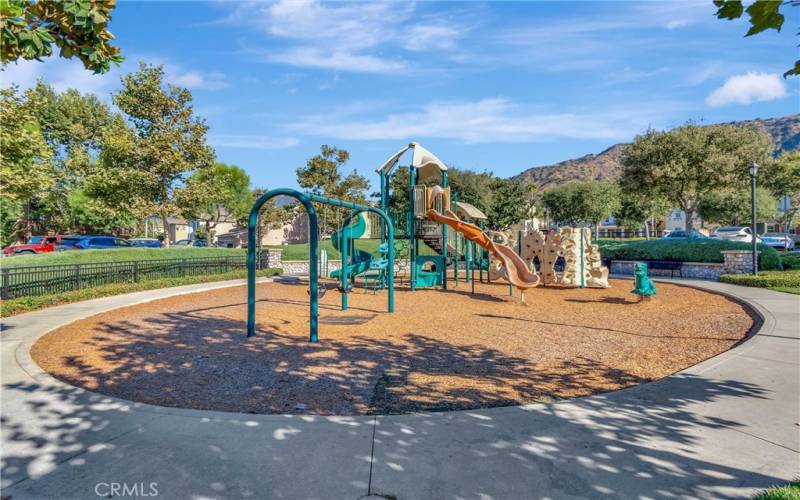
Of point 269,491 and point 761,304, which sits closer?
point 269,491

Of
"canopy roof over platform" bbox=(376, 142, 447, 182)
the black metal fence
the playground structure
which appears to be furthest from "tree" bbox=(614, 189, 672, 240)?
the black metal fence

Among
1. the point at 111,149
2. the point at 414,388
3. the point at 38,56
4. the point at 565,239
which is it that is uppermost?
Result: the point at 111,149

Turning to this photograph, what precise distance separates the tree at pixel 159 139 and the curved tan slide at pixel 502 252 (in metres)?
16.9

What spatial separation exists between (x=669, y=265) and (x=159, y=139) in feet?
89.3

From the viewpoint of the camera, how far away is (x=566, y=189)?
6162cm

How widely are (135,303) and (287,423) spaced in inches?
431

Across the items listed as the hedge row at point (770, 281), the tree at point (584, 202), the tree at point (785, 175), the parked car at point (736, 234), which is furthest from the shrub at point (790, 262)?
the tree at point (584, 202)

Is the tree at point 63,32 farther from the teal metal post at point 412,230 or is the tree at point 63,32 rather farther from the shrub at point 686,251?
the shrub at point 686,251

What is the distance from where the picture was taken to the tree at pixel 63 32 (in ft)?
15.6

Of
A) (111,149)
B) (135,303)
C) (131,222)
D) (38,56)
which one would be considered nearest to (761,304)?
(38,56)

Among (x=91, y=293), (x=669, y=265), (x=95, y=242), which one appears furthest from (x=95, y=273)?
(x=669, y=265)

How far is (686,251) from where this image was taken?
20.6 m

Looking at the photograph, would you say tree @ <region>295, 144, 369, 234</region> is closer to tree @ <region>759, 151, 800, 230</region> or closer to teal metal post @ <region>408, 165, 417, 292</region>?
teal metal post @ <region>408, 165, 417, 292</region>

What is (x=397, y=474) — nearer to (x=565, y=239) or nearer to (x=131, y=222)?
(x=565, y=239)
